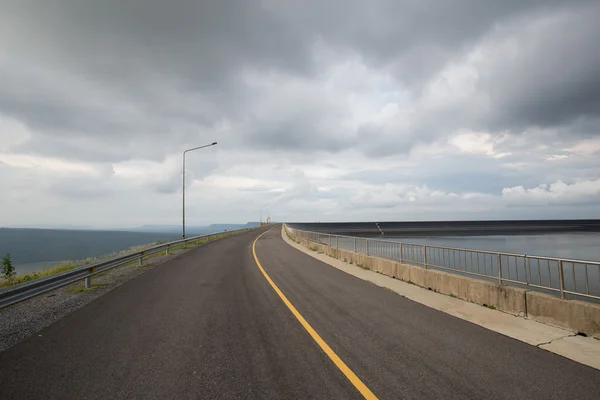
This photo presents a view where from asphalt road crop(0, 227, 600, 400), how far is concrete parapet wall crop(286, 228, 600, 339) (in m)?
1.41

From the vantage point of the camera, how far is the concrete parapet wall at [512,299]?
5.36 m

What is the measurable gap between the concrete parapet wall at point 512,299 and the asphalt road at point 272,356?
141cm

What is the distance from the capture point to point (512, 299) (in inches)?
261

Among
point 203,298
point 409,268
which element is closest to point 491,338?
point 409,268

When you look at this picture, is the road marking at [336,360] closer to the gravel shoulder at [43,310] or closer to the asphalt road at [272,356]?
the asphalt road at [272,356]

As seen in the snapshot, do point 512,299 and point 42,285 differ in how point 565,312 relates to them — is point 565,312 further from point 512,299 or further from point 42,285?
point 42,285

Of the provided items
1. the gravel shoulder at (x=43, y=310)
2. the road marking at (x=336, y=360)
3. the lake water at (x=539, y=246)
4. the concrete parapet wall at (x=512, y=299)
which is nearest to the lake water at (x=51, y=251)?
the gravel shoulder at (x=43, y=310)

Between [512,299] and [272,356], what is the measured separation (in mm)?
5484

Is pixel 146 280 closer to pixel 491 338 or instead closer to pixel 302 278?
pixel 302 278

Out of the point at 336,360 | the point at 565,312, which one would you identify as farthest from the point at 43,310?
the point at 565,312

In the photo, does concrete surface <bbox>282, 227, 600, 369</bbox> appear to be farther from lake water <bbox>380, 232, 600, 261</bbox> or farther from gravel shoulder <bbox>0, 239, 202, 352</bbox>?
lake water <bbox>380, 232, 600, 261</bbox>

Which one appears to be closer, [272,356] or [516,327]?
[272,356]

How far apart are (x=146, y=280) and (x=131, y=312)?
438 centimetres

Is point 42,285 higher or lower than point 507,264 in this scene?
lower
